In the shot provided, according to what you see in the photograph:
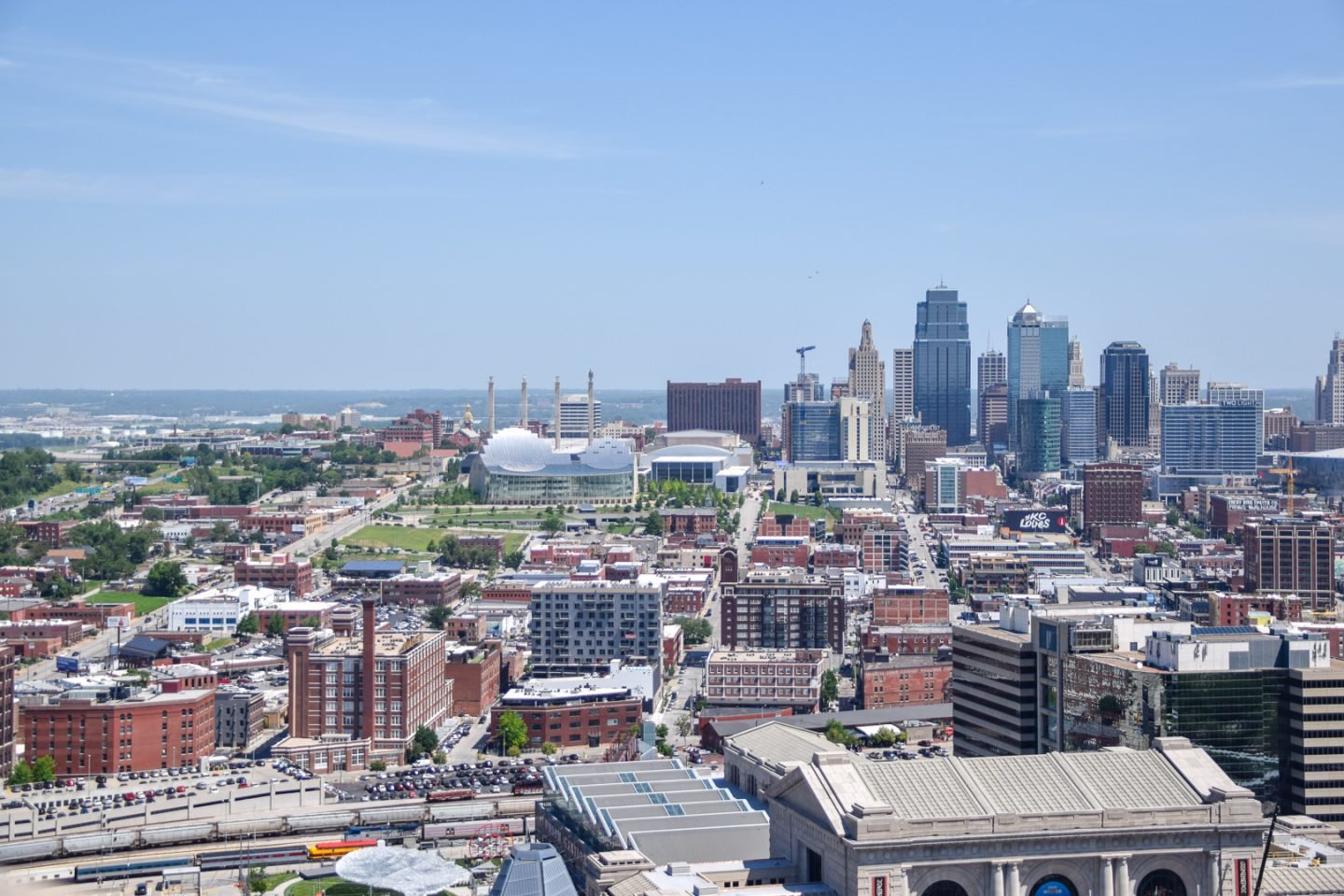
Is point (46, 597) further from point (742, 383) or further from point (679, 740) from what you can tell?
point (742, 383)

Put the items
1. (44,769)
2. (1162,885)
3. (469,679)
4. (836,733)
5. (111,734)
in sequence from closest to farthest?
(1162,885)
(44,769)
(111,734)
(836,733)
(469,679)

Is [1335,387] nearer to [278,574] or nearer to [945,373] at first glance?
[945,373]

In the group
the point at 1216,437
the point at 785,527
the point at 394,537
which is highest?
the point at 1216,437

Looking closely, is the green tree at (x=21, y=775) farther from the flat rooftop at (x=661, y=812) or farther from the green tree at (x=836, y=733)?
the green tree at (x=836, y=733)

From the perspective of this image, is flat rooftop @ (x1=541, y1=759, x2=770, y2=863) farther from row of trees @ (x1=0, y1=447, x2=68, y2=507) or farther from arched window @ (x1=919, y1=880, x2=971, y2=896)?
row of trees @ (x1=0, y1=447, x2=68, y2=507)

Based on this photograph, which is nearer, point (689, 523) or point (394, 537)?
point (394, 537)

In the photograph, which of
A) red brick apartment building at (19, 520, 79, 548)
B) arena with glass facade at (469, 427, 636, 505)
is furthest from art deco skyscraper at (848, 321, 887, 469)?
red brick apartment building at (19, 520, 79, 548)

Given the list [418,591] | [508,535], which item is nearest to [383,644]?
[418,591]
